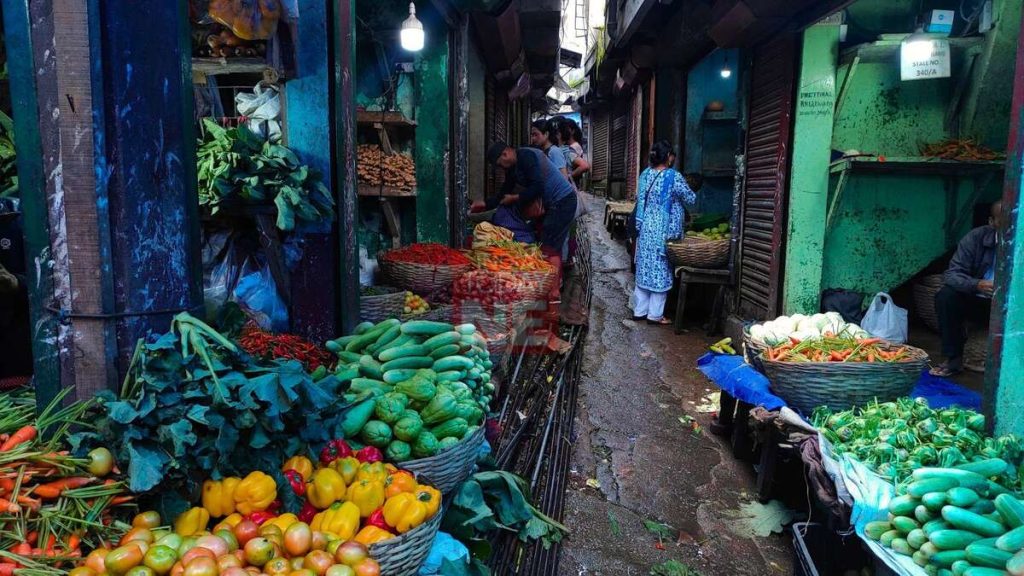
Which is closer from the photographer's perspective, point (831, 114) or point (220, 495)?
point (220, 495)

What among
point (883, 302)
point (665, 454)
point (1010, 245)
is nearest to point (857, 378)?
point (1010, 245)

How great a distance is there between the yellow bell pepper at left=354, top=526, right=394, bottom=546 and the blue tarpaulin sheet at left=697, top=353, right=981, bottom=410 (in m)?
2.50

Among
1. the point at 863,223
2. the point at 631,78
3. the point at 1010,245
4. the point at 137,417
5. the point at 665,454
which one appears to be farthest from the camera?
the point at 631,78

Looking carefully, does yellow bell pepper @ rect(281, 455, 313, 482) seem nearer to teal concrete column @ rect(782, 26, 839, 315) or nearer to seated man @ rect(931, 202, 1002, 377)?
seated man @ rect(931, 202, 1002, 377)

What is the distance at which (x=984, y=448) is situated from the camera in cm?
280

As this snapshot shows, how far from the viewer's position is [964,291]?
5.11 meters

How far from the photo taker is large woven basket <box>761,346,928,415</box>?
3.66 meters

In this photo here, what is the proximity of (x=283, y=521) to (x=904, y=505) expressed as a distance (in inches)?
90.0

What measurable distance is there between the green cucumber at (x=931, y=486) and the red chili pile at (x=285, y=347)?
2553 millimetres

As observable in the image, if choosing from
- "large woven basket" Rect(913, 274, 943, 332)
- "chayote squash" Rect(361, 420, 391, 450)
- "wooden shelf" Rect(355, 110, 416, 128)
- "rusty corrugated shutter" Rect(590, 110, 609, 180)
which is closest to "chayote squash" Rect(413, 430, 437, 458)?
"chayote squash" Rect(361, 420, 391, 450)

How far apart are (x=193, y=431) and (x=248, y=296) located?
1.92 m

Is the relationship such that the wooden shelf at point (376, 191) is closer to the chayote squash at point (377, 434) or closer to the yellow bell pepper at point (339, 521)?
the chayote squash at point (377, 434)

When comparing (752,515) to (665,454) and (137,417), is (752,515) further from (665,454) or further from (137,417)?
(137,417)

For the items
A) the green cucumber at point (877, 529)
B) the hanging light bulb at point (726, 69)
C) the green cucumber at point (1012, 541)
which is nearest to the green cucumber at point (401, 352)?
the green cucumber at point (877, 529)
